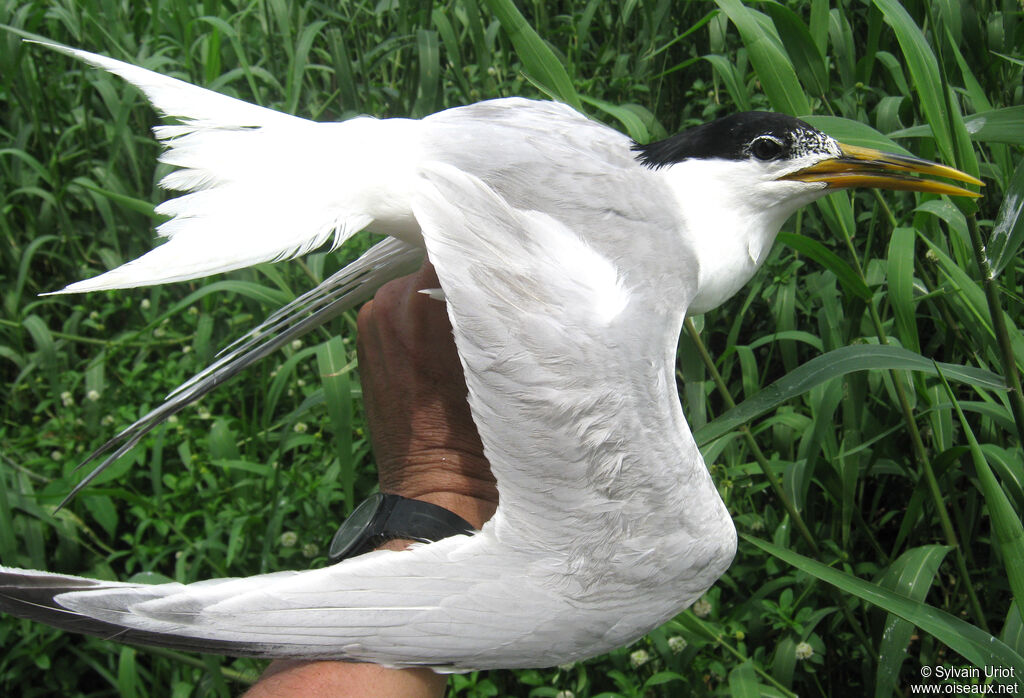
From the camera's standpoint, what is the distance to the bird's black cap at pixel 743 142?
119 centimetres

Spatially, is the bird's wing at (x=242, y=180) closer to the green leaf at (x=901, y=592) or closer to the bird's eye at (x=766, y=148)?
the bird's eye at (x=766, y=148)

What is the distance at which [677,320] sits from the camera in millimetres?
1026

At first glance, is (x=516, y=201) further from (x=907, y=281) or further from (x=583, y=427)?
(x=907, y=281)

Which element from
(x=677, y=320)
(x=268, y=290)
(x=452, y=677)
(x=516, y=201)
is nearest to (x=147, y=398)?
(x=268, y=290)

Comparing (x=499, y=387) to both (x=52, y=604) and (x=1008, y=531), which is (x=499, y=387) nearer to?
(x=52, y=604)

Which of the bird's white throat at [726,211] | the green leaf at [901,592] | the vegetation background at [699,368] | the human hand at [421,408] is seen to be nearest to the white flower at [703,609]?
the vegetation background at [699,368]

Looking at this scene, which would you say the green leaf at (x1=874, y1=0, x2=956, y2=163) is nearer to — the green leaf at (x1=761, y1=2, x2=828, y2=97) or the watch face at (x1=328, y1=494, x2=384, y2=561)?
the green leaf at (x1=761, y1=2, x2=828, y2=97)

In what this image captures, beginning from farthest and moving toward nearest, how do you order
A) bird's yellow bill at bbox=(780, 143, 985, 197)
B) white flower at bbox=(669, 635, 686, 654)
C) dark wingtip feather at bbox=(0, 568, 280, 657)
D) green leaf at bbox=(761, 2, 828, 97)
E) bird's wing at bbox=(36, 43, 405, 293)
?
white flower at bbox=(669, 635, 686, 654), green leaf at bbox=(761, 2, 828, 97), bird's yellow bill at bbox=(780, 143, 985, 197), bird's wing at bbox=(36, 43, 405, 293), dark wingtip feather at bbox=(0, 568, 280, 657)

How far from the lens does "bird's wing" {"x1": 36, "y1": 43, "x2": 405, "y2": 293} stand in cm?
97

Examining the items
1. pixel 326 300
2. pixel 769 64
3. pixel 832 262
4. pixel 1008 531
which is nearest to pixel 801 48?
pixel 769 64

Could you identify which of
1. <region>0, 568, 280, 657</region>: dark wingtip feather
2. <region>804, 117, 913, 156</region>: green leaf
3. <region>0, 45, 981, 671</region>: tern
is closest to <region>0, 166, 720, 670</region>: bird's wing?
<region>0, 45, 981, 671</region>: tern

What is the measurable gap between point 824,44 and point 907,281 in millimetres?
412

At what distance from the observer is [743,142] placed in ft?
4.01

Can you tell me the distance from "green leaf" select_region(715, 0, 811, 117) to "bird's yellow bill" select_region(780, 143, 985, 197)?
10cm
